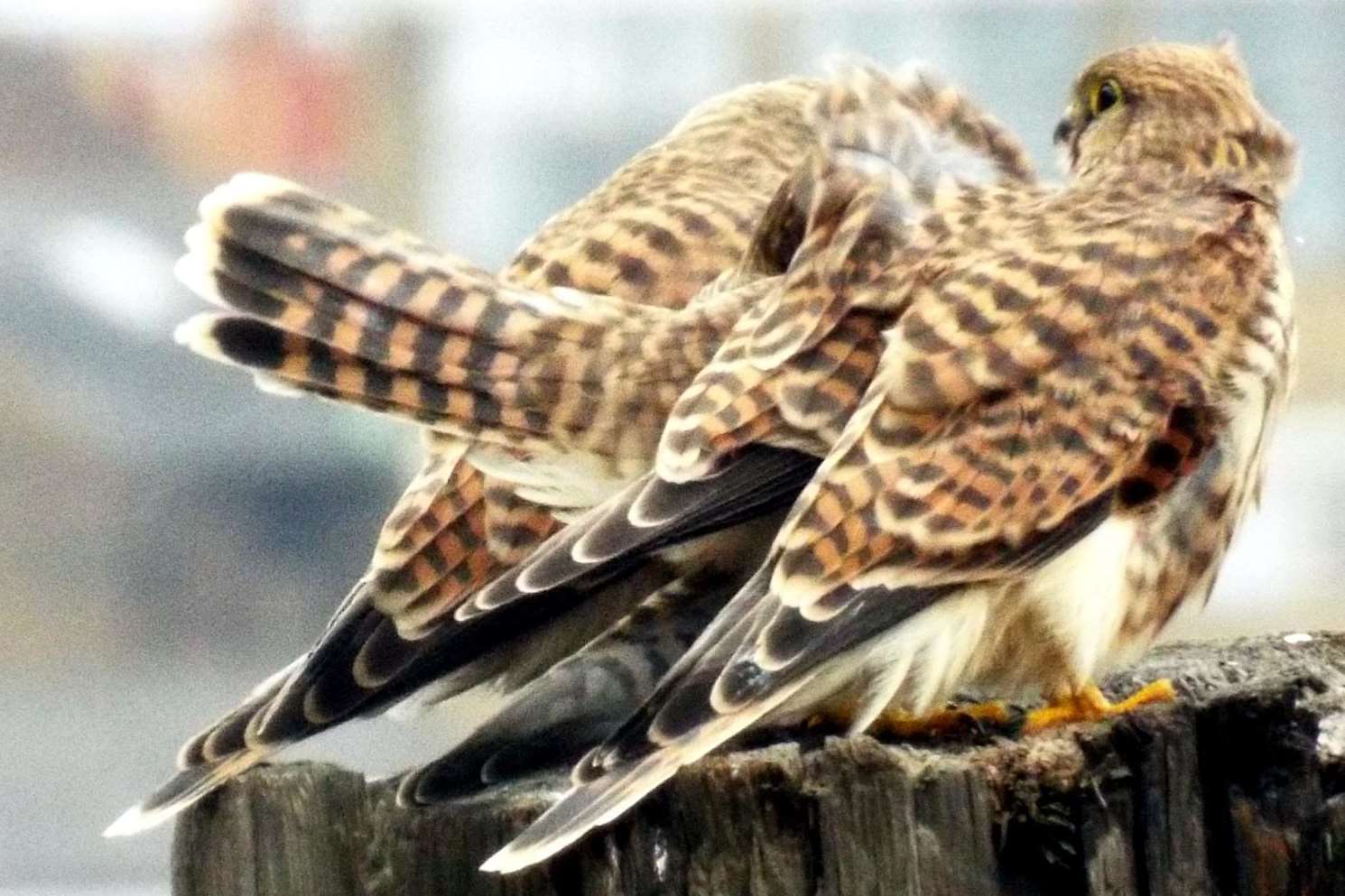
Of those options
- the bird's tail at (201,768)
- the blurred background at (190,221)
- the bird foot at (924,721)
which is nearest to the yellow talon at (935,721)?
the bird foot at (924,721)

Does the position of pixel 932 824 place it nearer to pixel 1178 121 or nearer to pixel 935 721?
pixel 935 721

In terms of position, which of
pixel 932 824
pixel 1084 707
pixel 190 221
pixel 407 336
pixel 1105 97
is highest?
pixel 190 221

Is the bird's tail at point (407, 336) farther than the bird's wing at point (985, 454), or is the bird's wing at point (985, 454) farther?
the bird's tail at point (407, 336)

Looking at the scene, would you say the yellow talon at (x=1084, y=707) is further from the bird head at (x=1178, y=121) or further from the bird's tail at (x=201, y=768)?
the bird's tail at (x=201, y=768)

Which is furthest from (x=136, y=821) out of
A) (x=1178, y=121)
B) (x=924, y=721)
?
(x=1178, y=121)

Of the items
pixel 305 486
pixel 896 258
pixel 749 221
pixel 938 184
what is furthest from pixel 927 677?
pixel 305 486

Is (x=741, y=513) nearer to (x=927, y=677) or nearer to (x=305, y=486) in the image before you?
(x=927, y=677)

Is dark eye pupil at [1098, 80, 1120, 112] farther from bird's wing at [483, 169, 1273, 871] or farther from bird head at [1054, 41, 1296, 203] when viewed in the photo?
bird's wing at [483, 169, 1273, 871]

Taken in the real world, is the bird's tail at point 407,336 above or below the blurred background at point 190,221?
below
